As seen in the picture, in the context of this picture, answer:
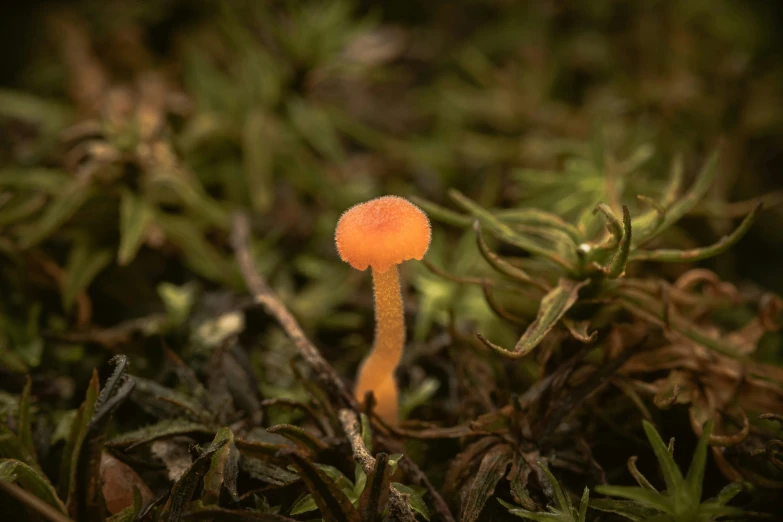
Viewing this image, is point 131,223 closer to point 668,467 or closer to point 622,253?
point 622,253

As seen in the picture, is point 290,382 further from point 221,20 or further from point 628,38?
point 628,38

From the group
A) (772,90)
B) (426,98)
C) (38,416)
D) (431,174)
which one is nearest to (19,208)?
(38,416)

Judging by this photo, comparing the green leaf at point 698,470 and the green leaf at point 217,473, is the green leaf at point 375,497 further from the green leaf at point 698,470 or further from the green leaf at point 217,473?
the green leaf at point 698,470

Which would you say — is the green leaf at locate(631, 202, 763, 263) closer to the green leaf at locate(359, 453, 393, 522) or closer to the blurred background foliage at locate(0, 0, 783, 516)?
the blurred background foliage at locate(0, 0, 783, 516)

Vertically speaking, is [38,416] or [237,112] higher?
[237,112]

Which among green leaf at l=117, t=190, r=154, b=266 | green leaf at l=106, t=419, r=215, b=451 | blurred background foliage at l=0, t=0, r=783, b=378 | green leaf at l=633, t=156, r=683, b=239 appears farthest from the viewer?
blurred background foliage at l=0, t=0, r=783, b=378

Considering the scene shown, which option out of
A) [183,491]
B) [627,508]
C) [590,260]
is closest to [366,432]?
[183,491]

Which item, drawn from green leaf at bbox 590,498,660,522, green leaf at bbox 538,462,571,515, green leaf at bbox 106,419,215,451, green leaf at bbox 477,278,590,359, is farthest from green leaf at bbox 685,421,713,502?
green leaf at bbox 106,419,215,451
